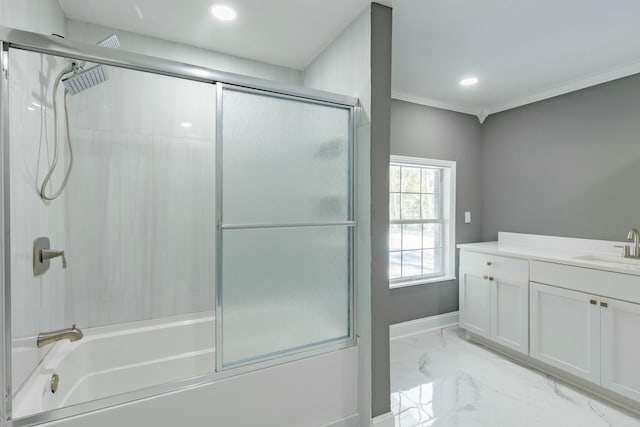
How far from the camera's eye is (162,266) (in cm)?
208

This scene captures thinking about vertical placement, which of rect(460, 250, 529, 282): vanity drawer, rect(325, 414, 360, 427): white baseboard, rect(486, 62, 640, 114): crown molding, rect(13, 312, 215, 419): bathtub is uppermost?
rect(486, 62, 640, 114): crown molding

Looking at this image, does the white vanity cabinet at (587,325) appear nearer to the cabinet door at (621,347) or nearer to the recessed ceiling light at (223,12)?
the cabinet door at (621,347)

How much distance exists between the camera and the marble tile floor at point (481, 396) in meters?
1.89

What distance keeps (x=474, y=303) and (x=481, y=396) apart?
40.0 inches

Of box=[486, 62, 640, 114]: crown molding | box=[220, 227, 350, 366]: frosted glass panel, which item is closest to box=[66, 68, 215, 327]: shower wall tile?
box=[220, 227, 350, 366]: frosted glass panel

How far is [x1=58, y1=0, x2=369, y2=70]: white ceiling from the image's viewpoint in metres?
1.71

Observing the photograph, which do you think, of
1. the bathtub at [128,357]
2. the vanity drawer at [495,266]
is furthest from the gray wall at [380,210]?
the vanity drawer at [495,266]

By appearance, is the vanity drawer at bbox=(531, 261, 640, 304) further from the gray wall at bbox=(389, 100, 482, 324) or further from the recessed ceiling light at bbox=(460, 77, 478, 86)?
the recessed ceiling light at bbox=(460, 77, 478, 86)

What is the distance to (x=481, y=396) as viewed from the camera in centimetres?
213

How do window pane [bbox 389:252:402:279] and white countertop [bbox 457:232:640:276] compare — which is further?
window pane [bbox 389:252:402:279]

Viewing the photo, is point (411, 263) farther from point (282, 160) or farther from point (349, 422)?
point (282, 160)

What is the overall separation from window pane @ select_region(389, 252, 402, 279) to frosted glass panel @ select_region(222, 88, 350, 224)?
1.57 m

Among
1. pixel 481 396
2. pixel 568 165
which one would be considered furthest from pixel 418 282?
pixel 568 165

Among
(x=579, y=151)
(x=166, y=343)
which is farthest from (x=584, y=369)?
(x=166, y=343)
